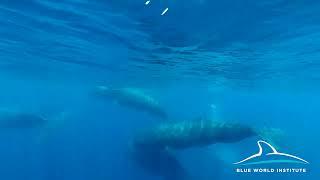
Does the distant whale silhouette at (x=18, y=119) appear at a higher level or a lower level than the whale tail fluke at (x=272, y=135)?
higher

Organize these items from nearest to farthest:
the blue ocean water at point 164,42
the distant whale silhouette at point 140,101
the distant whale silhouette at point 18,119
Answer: the blue ocean water at point 164,42 → the distant whale silhouette at point 18,119 → the distant whale silhouette at point 140,101

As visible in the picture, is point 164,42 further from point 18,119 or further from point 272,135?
point 18,119

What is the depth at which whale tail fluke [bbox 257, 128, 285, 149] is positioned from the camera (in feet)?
59.3

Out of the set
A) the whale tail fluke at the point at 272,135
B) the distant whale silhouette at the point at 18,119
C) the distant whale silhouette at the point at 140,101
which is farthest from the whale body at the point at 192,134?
the distant whale silhouette at the point at 18,119

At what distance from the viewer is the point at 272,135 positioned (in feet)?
60.6

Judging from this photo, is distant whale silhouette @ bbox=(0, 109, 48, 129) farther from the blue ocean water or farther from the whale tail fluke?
the whale tail fluke

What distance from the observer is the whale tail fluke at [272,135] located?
1808cm

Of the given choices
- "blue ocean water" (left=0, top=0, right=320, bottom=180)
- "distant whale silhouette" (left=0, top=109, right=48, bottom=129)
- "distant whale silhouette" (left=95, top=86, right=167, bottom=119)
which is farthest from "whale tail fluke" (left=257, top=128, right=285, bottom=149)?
"distant whale silhouette" (left=0, top=109, right=48, bottom=129)

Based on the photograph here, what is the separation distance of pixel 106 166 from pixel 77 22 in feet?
83.0

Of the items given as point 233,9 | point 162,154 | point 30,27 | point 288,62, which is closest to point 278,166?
point 288,62

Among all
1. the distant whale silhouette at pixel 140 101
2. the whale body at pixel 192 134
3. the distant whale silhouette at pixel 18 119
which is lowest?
the whale body at pixel 192 134

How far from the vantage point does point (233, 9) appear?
12.6 meters

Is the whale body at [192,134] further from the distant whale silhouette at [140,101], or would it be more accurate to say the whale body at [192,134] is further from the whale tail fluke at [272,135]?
the distant whale silhouette at [140,101]

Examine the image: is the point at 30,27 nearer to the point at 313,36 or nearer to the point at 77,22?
the point at 77,22
